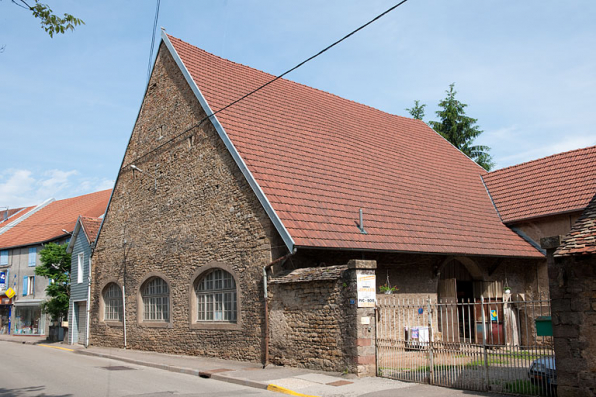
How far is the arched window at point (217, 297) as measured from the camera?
15016 millimetres

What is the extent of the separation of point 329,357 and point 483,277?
26.1 ft

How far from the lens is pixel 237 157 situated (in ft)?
47.8

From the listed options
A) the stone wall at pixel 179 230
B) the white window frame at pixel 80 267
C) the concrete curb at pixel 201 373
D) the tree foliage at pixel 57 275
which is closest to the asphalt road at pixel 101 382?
the concrete curb at pixel 201 373

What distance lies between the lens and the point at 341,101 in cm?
2295

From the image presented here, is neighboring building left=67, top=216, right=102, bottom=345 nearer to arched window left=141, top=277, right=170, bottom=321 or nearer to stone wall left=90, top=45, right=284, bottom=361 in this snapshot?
stone wall left=90, top=45, right=284, bottom=361

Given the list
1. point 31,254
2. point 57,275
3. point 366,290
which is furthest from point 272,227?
point 31,254

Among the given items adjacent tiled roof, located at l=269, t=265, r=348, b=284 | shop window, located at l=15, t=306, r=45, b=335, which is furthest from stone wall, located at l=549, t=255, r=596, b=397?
shop window, located at l=15, t=306, r=45, b=335

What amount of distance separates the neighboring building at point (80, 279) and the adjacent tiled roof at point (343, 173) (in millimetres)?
10045

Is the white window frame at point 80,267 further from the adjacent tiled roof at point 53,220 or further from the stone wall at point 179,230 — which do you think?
the adjacent tiled roof at point 53,220

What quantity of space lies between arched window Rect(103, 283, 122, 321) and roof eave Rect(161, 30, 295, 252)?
28.6ft

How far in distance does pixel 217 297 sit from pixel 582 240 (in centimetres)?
996

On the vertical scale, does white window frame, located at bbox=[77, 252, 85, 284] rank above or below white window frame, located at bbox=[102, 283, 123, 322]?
above

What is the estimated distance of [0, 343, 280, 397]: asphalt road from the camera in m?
10.1

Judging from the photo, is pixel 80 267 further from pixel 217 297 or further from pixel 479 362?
pixel 479 362
